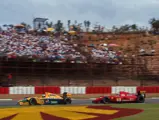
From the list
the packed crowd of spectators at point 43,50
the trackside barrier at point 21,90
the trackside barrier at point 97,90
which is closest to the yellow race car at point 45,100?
the trackside barrier at point 21,90

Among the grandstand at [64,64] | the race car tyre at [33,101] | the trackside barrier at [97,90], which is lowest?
the race car tyre at [33,101]

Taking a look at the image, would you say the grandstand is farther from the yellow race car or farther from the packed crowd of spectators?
the yellow race car

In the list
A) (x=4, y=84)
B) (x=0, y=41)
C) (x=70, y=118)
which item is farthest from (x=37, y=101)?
(x=0, y=41)

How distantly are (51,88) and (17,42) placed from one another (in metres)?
12.6

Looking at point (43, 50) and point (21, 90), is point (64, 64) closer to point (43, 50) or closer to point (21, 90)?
point (43, 50)

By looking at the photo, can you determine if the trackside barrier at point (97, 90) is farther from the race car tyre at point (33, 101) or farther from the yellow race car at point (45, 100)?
the race car tyre at point (33, 101)

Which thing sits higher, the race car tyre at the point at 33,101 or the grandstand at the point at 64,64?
the grandstand at the point at 64,64

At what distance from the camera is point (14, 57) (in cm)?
4028

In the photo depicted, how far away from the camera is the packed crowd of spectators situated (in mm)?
41406

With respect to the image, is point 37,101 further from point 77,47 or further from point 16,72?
point 77,47

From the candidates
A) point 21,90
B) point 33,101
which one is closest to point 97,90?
point 21,90

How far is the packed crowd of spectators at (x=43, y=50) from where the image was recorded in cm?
4141

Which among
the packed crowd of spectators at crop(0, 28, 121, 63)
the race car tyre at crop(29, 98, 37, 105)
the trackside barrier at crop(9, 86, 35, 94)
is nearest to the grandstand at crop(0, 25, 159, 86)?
the packed crowd of spectators at crop(0, 28, 121, 63)

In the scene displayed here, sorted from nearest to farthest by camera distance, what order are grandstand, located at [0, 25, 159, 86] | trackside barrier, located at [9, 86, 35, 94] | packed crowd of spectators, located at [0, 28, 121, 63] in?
trackside barrier, located at [9, 86, 35, 94], grandstand, located at [0, 25, 159, 86], packed crowd of spectators, located at [0, 28, 121, 63]
